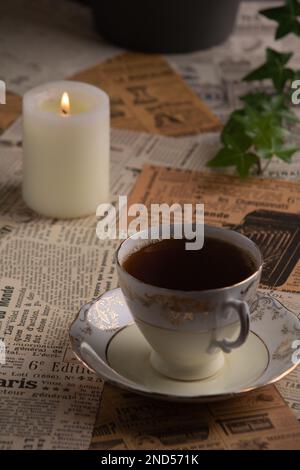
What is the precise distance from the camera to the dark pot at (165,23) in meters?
1.16

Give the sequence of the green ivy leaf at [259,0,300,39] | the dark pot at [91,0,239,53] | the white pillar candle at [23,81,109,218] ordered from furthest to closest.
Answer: the dark pot at [91,0,239,53]
the green ivy leaf at [259,0,300,39]
the white pillar candle at [23,81,109,218]

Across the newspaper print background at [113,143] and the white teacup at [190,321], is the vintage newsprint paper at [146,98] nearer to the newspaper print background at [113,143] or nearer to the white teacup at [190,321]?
the newspaper print background at [113,143]

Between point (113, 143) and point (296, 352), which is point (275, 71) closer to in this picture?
point (113, 143)

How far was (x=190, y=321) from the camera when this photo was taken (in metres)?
0.58

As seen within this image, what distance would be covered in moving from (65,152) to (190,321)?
12.5 inches

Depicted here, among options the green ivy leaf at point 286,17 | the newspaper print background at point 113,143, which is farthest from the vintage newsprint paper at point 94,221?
the green ivy leaf at point 286,17

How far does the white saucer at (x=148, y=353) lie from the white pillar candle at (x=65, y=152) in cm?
20

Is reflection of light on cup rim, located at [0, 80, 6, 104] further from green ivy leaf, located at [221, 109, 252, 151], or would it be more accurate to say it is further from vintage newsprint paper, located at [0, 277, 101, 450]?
vintage newsprint paper, located at [0, 277, 101, 450]

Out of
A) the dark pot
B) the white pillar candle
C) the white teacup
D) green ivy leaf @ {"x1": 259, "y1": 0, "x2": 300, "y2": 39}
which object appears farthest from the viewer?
the dark pot

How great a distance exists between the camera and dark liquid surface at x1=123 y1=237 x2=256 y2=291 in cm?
60

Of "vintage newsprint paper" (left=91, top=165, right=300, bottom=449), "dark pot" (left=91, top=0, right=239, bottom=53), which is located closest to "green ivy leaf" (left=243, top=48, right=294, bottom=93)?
"dark pot" (left=91, top=0, right=239, bottom=53)

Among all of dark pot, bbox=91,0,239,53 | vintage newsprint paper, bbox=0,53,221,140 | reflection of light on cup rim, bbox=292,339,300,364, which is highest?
reflection of light on cup rim, bbox=292,339,300,364

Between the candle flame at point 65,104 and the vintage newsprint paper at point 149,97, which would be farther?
the vintage newsprint paper at point 149,97

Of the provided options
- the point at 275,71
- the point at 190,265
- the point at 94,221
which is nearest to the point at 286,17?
the point at 275,71
